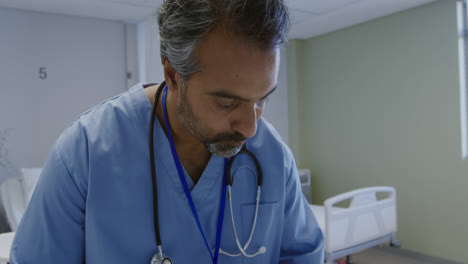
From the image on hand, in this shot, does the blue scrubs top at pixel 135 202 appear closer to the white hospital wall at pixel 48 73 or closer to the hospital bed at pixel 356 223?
the hospital bed at pixel 356 223

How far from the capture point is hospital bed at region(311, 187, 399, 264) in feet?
7.20

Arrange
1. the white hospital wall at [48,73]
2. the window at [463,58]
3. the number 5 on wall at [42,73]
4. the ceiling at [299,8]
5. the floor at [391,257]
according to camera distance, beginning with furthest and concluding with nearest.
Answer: the number 5 on wall at [42,73], the white hospital wall at [48,73], the ceiling at [299,8], the window at [463,58], the floor at [391,257]

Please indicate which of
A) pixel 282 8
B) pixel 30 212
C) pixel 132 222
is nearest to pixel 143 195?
pixel 132 222

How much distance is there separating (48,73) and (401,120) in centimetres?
313

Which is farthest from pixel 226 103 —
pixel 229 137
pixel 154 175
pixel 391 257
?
pixel 391 257

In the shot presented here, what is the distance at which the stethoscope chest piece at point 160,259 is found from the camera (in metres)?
0.82

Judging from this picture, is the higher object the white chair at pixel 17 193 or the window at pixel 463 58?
the window at pixel 463 58

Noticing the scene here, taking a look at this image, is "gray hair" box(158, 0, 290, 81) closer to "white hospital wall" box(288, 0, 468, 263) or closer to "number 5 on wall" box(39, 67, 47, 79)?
"white hospital wall" box(288, 0, 468, 263)

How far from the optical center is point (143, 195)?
2.85ft

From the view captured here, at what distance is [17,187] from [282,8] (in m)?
3.19

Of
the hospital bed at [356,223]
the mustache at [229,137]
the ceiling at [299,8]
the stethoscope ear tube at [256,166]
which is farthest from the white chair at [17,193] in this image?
the mustache at [229,137]

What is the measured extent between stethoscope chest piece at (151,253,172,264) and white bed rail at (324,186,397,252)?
1492mm

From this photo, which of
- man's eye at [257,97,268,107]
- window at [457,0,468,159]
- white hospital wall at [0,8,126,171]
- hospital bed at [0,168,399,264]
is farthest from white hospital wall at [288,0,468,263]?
man's eye at [257,97,268,107]

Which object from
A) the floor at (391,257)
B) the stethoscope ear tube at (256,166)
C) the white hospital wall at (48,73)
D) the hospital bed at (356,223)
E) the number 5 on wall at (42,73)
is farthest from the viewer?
the number 5 on wall at (42,73)
